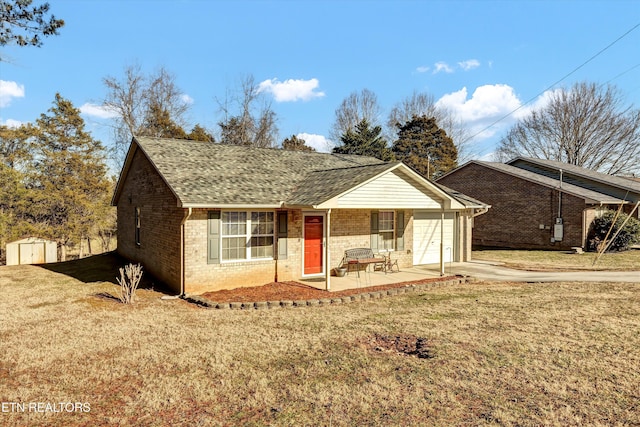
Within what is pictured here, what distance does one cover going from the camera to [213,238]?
11.8m

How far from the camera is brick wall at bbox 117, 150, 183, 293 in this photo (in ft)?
40.1

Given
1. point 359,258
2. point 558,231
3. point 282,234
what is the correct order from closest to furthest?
point 282,234, point 359,258, point 558,231

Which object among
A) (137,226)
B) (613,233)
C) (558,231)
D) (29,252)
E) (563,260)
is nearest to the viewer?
(137,226)

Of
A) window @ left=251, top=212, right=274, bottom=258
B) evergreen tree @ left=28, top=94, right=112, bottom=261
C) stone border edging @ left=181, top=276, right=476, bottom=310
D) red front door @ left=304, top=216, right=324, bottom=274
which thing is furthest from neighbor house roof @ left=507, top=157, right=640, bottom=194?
evergreen tree @ left=28, top=94, right=112, bottom=261

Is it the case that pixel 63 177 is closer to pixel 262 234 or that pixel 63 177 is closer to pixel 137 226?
pixel 137 226

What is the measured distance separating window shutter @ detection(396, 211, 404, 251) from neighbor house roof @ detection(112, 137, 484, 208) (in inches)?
90.4

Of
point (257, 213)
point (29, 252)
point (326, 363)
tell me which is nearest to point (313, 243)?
point (257, 213)

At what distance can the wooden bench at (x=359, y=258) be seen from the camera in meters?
14.4

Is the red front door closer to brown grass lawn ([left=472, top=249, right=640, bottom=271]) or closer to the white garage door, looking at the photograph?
the white garage door

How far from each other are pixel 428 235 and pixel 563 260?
8056mm

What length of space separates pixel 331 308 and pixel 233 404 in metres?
5.28

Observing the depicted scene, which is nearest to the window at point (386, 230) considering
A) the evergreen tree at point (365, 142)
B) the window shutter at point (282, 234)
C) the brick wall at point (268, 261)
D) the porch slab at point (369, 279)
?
the brick wall at point (268, 261)

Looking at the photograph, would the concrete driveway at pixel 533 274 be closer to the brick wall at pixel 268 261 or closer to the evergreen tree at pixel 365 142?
the brick wall at pixel 268 261

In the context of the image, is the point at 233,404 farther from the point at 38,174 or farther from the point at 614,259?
the point at 38,174
